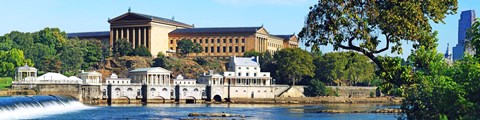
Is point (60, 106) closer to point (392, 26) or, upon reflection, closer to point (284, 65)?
point (284, 65)

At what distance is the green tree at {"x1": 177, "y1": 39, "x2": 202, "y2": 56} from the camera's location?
152 metres

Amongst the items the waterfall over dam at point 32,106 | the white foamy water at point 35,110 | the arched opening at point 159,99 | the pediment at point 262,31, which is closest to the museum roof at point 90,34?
the pediment at point 262,31

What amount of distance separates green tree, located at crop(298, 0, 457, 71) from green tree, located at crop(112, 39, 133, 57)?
118477 millimetres

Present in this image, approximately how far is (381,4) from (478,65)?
148 inches

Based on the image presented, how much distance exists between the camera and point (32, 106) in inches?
2793

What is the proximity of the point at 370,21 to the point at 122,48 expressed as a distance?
120 m

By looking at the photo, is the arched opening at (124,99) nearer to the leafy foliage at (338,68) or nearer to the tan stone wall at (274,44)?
the leafy foliage at (338,68)

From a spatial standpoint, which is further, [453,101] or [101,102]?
[101,102]

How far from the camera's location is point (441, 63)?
27359 millimetres

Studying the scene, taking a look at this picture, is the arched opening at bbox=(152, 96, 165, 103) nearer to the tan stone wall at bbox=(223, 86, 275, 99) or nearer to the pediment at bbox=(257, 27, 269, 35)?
the tan stone wall at bbox=(223, 86, 275, 99)

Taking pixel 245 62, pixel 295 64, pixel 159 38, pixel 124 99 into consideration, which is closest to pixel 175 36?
pixel 159 38

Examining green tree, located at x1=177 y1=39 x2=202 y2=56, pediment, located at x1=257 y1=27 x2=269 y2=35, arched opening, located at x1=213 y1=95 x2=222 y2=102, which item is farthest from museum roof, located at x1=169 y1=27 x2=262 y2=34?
arched opening, located at x1=213 y1=95 x2=222 y2=102

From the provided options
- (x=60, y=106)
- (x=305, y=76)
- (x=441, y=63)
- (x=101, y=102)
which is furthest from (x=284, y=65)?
(x=441, y=63)

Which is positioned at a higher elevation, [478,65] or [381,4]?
[381,4]
